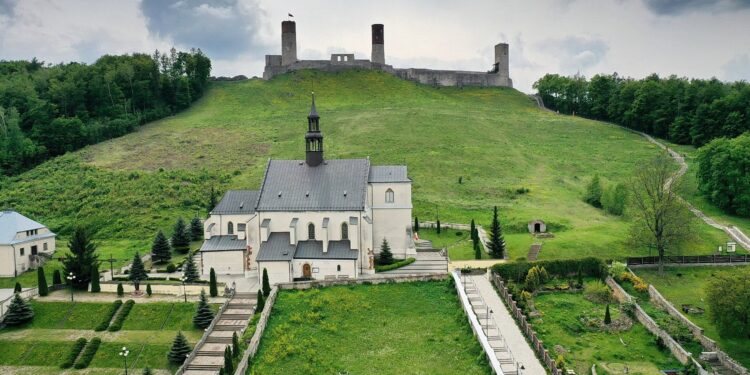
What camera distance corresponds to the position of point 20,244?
54.9 metres

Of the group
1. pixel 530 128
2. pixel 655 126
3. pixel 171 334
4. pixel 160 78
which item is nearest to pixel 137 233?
pixel 171 334

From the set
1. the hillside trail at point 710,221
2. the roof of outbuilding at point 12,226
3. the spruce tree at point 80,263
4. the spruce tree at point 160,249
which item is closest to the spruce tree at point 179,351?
the spruce tree at point 80,263

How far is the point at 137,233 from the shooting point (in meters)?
67.8

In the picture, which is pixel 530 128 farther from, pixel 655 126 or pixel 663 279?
pixel 663 279

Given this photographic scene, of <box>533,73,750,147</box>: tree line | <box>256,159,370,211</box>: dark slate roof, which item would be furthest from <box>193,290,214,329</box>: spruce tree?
<box>533,73,750,147</box>: tree line

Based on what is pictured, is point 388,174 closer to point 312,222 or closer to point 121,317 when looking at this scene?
point 312,222

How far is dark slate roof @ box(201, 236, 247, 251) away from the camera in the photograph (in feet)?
175

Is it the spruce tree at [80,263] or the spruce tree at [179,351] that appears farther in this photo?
the spruce tree at [80,263]

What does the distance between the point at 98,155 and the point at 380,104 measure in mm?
52072

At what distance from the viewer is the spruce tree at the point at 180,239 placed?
6172 centimetres

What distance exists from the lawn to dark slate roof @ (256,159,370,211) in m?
8.86

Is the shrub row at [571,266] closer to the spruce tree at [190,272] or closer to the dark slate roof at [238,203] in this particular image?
the dark slate roof at [238,203]

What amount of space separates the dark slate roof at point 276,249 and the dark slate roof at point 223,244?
318 cm

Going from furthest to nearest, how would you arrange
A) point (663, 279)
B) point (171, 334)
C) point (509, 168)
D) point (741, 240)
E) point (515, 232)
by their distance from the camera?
point (509, 168) → point (515, 232) → point (741, 240) → point (663, 279) → point (171, 334)
